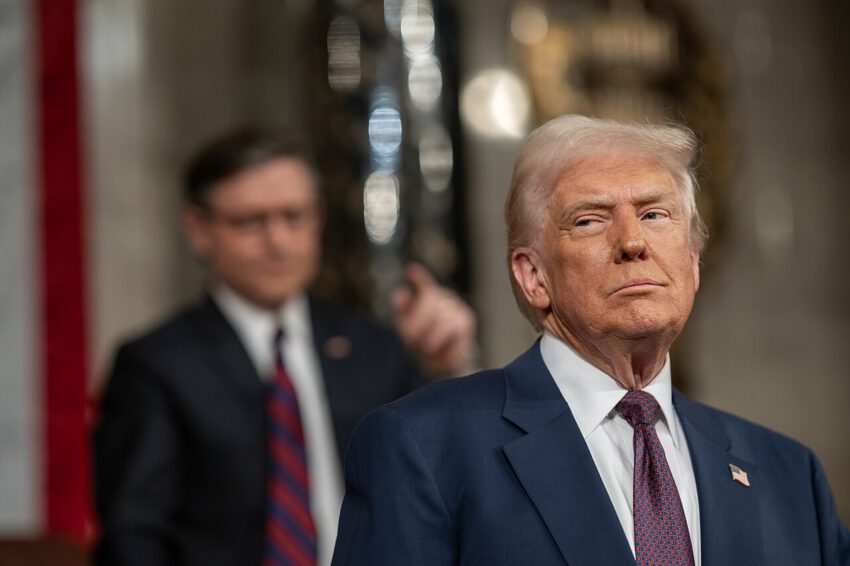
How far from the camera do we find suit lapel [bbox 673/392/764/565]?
1.63 metres

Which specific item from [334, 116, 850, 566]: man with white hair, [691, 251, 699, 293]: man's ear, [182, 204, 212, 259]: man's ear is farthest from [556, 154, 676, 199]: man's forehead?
[182, 204, 212, 259]: man's ear

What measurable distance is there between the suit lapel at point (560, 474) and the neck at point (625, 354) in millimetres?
60

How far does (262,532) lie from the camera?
3078 millimetres

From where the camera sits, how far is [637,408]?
1671 millimetres

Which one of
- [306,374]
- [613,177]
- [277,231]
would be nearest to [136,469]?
[306,374]

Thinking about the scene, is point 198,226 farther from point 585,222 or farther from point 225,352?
point 585,222

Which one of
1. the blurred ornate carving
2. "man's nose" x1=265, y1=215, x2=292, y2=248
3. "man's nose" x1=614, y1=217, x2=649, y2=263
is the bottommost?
"man's nose" x1=265, y1=215, x2=292, y2=248

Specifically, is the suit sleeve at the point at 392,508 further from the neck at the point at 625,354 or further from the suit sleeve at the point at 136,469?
the suit sleeve at the point at 136,469

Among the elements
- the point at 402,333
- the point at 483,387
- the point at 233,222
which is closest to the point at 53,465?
the point at 233,222

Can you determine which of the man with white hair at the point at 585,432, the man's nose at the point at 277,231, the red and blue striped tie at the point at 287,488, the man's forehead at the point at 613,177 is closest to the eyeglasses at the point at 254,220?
the man's nose at the point at 277,231

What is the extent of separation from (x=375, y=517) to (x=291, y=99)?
12.4 ft

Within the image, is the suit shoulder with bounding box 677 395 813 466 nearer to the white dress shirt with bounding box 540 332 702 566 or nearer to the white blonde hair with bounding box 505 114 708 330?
the white dress shirt with bounding box 540 332 702 566

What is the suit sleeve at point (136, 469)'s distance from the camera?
9.72 feet

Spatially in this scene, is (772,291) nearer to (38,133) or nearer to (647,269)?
(38,133)
